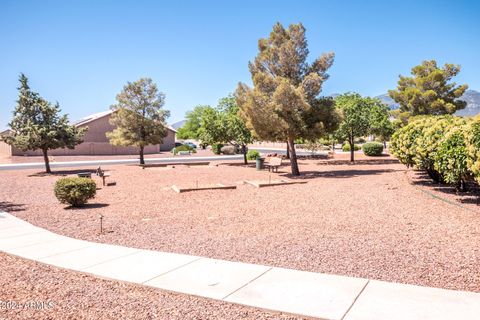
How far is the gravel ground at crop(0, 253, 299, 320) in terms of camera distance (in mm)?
5551

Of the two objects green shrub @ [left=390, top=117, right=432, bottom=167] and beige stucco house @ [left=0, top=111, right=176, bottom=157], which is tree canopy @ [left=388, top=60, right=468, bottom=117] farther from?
beige stucco house @ [left=0, top=111, right=176, bottom=157]

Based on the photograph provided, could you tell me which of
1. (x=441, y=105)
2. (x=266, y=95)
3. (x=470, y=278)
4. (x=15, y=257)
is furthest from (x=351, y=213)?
(x=441, y=105)

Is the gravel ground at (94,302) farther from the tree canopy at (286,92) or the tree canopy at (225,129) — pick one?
the tree canopy at (225,129)

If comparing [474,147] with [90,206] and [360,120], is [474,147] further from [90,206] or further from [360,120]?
[360,120]

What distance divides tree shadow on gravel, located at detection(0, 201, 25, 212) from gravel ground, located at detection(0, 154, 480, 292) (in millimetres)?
44

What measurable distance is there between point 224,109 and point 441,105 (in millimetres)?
23569

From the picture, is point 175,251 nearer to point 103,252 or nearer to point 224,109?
point 103,252

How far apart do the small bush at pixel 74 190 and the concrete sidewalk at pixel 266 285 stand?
210 inches

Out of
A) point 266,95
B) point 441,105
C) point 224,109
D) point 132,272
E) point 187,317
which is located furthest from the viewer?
point 224,109

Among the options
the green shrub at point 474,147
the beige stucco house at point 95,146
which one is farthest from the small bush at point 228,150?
the green shrub at point 474,147

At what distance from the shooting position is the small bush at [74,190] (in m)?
14.3

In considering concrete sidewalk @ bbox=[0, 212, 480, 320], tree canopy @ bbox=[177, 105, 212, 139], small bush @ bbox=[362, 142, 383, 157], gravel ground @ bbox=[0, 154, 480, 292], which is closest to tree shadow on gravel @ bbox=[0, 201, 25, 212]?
gravel ground @ bbox=[0, 154, 480, 292]

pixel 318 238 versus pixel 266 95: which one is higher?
pixel 266 95

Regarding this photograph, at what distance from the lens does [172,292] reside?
20.6ft
